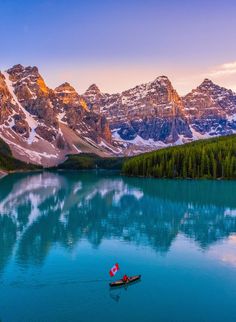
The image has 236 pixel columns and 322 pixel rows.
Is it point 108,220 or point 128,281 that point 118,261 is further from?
point 108,220

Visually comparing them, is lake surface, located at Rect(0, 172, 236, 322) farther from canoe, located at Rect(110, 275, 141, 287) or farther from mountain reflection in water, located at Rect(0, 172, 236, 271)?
canoe, located at Rect(110, 275, 141, 287)

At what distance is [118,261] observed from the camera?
5503 cm

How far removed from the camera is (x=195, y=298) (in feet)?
137

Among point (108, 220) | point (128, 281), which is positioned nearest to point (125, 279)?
point (128, 281)

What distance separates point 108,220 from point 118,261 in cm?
3434

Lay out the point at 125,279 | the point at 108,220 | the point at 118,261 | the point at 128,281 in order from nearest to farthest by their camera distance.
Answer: the point at 125,279
the point at 128,281
the point at 118,261
the point at 108,220

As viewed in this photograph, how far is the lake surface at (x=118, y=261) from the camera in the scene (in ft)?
126

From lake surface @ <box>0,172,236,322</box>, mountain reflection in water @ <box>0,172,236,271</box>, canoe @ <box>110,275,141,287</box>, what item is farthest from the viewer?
mountain reflection in water @ <box>0,172,236,271</box>

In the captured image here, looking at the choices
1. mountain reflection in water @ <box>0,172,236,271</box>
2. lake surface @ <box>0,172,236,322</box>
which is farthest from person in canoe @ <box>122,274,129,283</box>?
mountain reflection in water @ <box>0,172,236,271</box>

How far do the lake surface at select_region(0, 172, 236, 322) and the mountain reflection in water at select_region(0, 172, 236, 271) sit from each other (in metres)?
0.19

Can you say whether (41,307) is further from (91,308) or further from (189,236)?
(189,236)

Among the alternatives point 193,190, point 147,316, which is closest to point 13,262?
point 147,316

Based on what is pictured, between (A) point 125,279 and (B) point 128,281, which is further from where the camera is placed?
(B) point 128,281

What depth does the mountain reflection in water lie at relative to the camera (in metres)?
66.5
